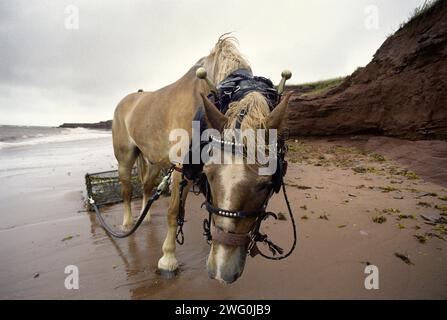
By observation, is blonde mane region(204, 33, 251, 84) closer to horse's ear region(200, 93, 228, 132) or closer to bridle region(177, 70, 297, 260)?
bridle region(177, 70, 297, 260)

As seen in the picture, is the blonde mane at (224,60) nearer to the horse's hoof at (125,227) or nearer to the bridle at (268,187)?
the bridle at (268,187)

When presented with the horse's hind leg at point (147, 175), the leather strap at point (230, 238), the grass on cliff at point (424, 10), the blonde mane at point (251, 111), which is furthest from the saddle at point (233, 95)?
the grass on cliff at point (424, 10)

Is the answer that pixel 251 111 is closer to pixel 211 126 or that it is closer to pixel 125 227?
pixel 211 126

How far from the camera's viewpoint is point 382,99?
11102 mm

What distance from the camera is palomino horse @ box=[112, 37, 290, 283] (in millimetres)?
1786

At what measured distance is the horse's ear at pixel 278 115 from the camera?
1.86 m

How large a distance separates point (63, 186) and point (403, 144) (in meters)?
12.4

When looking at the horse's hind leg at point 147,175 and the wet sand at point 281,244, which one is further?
the horse's hind leg at point 147,175

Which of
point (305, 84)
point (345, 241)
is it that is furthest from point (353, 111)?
point (345, 241)

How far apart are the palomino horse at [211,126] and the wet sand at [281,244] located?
52cm

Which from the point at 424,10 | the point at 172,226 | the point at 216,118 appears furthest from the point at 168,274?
the point at 424,10

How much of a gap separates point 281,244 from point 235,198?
2.15 m

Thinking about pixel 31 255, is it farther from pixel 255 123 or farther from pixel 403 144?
pixel 403 144
